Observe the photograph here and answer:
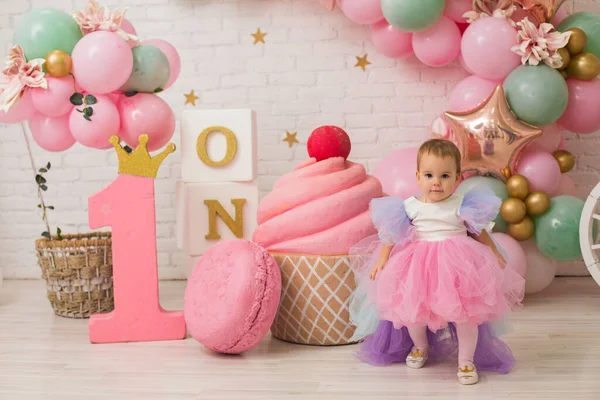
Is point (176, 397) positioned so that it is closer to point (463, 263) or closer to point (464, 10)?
point (463, 263)

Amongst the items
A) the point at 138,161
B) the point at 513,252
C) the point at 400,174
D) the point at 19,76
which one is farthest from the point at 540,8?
the point at 19,76

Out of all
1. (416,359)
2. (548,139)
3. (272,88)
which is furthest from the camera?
(272,88)

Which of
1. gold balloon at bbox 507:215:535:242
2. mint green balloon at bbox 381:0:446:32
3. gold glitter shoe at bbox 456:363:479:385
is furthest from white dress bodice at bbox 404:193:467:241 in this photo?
mint green balloon at bbox 381:0:446:32

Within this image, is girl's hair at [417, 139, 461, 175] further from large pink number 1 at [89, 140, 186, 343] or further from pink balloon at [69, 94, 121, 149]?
pink balloon at [69, 94, 121, 149]

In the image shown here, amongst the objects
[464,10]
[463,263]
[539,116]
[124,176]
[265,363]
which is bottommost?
[265,363]

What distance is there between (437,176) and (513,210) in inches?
38.0

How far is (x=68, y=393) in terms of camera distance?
219cm

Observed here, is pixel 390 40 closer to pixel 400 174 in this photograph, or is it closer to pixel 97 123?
pixel 400 174

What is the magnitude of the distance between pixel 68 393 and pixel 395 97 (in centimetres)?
234

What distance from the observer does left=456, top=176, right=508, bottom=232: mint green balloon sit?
124 inches

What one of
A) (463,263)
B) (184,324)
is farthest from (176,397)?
(463,263)

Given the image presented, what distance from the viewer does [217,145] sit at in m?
3.36

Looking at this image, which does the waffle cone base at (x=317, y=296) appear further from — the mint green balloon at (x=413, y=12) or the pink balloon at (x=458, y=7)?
the pink balloon at (x=458, y=7)

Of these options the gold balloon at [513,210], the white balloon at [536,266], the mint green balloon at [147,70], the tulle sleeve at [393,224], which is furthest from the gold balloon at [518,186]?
the mint green balloon at [147,70]
